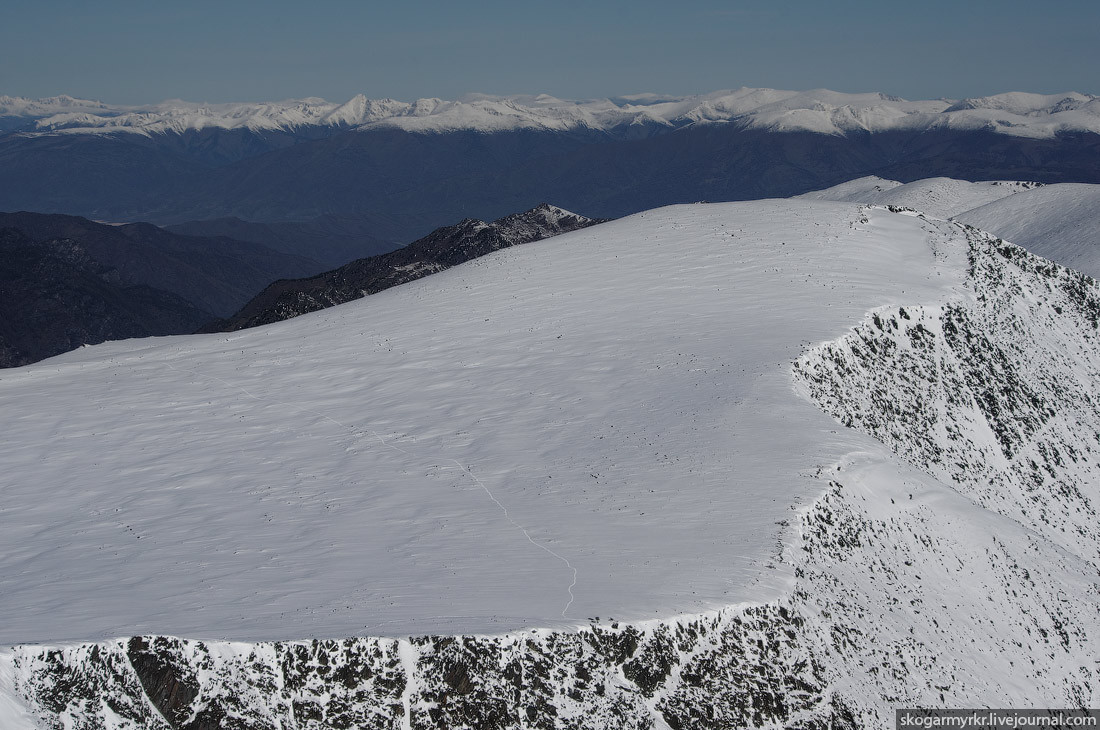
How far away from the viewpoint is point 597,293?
54.2 metres

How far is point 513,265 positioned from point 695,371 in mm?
26150

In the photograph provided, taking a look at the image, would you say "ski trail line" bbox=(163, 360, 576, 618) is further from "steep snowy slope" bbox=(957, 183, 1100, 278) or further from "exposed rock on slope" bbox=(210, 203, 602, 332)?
"steep snowy slope" bbox=(957, 183, 1100, 278)

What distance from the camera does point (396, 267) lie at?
4636 inches

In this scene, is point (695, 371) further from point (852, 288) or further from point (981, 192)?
point (981, 192)

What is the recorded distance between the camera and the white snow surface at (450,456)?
23.9 m

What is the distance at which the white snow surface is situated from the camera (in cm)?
2386

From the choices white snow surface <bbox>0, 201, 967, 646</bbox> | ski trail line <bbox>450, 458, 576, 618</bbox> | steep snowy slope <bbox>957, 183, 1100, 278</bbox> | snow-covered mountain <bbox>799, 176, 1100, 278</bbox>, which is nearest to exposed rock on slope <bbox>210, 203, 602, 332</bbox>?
white snow surface <bbox>0, 201, 967, 646</bbox>

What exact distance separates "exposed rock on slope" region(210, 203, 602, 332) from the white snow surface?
155 feet

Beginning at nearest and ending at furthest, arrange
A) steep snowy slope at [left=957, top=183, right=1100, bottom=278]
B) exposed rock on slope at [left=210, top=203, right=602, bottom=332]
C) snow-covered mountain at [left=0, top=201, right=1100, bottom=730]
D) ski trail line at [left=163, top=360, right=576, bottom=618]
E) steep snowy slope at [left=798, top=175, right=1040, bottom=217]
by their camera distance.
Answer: snow-covered mountain at [left=0, top=201, right=1100, bottom=730]
ski trail line at [left=163, top=360, right=576, bottom=618]
steep snowy slope at [left=957, top=183, right=1100, bottom=278]
exposed rock on slope at [left=210, top=203, right=602, bottom=332]
steep snowy slope at [left=798, top=175, right=1040, bottom=217]

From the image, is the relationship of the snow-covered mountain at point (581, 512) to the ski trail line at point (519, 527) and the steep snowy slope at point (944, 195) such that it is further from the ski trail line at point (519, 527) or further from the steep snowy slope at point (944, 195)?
the steep snowy slope at point (944, 195)

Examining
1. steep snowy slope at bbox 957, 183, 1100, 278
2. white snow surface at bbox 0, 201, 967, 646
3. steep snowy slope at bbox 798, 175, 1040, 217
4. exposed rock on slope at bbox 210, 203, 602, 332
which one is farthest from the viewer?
steep snowy slope at bbox 798, 175, 1040, 217

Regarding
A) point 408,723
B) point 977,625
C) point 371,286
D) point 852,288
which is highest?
point 852,288

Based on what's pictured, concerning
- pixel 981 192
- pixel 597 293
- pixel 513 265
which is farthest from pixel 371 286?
pixel 981 192

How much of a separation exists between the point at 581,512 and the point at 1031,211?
4354 inches
